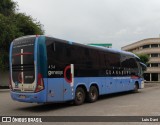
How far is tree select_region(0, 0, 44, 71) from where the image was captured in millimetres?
29125

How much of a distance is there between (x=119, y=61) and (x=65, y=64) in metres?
6.71

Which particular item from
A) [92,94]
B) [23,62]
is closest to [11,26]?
[92,94]

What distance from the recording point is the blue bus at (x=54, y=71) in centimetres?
1212

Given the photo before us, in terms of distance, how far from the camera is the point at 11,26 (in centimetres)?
2997

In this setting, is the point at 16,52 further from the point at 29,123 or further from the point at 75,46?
the point at 29,123

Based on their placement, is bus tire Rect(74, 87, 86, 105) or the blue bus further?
bus tire Rect(74, 87, 86, 105)

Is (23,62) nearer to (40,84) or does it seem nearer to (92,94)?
(40,84)

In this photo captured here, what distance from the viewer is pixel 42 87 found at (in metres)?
11.9

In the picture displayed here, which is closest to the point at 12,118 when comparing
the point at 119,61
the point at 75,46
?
the point at 75,46

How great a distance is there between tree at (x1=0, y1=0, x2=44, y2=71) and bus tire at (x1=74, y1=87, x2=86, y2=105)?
642 inches

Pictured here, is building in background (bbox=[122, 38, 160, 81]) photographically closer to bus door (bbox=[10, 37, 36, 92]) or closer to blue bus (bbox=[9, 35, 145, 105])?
blue bus (bbox=[9, 35, 145, 105])

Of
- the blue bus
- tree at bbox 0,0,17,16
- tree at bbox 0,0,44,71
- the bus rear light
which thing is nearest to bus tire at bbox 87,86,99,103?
the blue bus

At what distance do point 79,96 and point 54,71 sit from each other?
2518 mm

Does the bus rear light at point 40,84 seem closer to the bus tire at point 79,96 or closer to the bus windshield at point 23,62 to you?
the bus windshield at point 23,62
